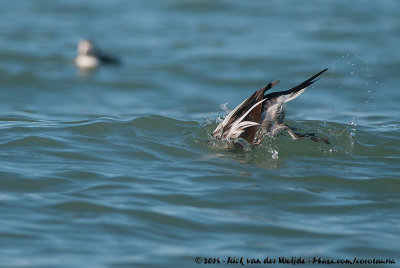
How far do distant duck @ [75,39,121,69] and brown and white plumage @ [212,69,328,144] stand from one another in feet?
30.3

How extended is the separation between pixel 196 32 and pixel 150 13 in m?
2.45

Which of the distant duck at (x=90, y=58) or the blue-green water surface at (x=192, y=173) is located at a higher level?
the distant duck at (x=90, y=58)

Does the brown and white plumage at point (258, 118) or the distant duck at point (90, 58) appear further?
the distant duck at point (90, 58)

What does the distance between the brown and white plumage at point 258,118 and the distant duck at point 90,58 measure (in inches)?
363

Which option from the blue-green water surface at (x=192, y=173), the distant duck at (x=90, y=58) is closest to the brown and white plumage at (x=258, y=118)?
the blue-green water surface at (x=192, y=173)

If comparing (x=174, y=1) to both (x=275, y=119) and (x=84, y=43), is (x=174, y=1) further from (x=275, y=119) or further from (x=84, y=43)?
(x=275, y=119)

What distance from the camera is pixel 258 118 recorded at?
265 inches

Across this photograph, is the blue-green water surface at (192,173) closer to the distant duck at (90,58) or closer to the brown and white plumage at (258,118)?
the brown and white plumage at (258,118)

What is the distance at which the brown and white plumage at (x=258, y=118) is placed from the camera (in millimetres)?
6703

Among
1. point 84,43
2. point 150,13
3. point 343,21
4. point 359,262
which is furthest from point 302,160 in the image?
point 150,13

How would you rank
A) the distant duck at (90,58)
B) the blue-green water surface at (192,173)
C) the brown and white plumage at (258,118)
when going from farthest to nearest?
the distant duck at (90,58) → the brown and white plumage at (258,118) → the blue-green water surface at (192,173)

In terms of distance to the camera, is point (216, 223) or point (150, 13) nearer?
point (216, 223)

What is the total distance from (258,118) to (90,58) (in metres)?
9.67

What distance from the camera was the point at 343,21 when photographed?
18.0 metres
